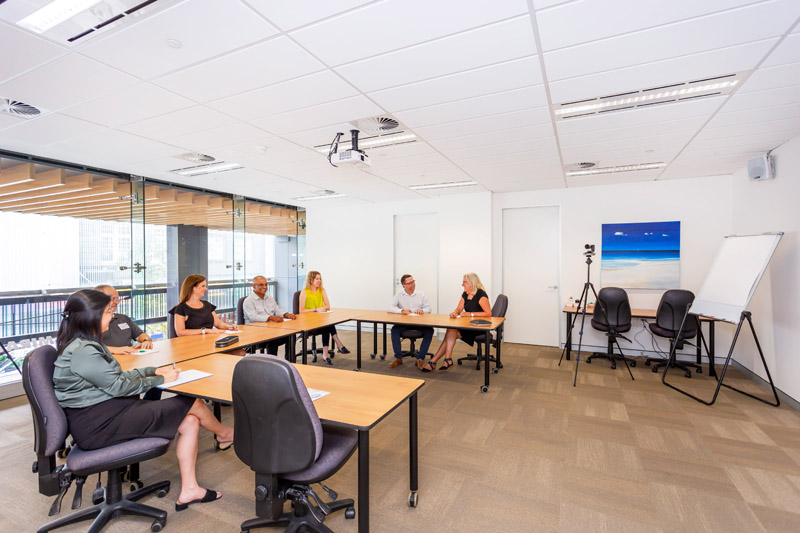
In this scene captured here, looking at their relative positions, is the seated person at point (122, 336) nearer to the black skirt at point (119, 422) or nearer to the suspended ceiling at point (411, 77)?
the black skirt at point (119, 422)

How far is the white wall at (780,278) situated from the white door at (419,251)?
4.52 meters

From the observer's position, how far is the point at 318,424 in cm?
170

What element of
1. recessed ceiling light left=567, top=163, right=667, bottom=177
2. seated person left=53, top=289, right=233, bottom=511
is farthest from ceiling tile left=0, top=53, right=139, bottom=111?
recessed ceiling light left=567, top=163, right=667, bottom=177

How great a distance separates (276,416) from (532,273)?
567cm

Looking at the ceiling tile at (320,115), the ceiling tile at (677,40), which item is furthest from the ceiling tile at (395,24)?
the ceiling tile at (320,115)

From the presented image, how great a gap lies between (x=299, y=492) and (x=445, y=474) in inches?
45.6

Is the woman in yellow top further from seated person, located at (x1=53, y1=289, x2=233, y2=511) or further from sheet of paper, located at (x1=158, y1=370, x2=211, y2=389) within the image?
seated person, located at (x1=53, y1=289, x2=233, y2=511)

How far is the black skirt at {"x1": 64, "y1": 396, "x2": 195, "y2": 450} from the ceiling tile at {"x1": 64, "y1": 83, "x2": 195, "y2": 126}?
213 centimetres

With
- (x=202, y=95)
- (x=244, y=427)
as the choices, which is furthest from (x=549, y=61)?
(x=244, y=427)

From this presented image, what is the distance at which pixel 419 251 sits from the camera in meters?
7.52

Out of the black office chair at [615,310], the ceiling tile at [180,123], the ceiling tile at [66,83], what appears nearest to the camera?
the ceiling tile at [66,83]

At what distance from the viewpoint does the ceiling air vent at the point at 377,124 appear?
3.34 metres

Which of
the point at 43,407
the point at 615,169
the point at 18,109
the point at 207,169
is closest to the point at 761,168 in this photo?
the point at 615,169

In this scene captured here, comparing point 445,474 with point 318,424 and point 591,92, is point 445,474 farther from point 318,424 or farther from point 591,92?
point 591,92
